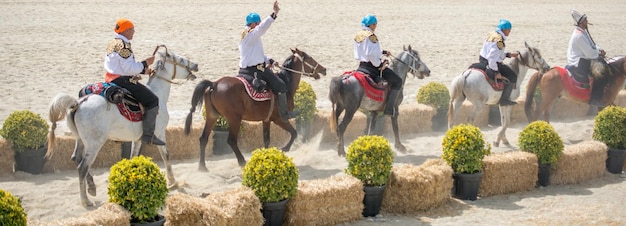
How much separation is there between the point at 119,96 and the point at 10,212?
13.3 ft

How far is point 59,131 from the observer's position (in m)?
16.0

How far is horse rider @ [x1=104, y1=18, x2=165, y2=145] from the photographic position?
38.0ft

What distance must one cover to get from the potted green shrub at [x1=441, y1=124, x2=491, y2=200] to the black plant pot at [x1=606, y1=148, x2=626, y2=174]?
12.3 feet

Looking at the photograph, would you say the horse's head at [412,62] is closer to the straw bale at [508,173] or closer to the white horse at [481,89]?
the white horse at [481,89]

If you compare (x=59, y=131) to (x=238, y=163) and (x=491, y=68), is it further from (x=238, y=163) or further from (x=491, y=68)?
(x=491, y=68)

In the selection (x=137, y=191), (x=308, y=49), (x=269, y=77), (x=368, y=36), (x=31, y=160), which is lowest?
(x=31, y=160)

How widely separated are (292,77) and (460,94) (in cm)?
403

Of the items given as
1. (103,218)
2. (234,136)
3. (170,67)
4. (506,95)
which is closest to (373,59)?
(234,136)

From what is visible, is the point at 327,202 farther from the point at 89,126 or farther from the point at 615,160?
the point at 615,160

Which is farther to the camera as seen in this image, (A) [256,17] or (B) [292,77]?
(B) [292,77]

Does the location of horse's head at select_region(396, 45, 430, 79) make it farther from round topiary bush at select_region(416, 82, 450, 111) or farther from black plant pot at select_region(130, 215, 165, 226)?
black plant pot at select_region(130, 215, 165, 226)

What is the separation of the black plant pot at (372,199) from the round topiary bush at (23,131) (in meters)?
6.02

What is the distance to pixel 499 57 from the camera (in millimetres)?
16219

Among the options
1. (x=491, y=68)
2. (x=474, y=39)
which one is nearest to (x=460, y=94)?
(x=491, y=68)
